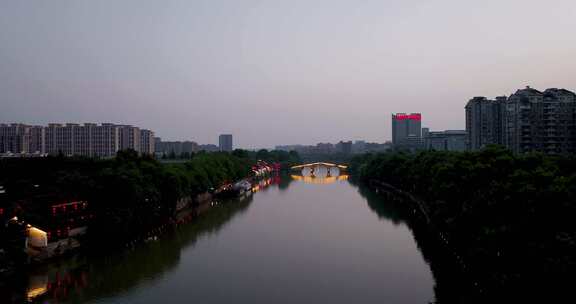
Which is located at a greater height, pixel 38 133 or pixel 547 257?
pixel 38 133

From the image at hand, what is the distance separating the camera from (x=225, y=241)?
2148 centimetres

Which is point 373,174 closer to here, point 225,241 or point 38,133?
point 225,241

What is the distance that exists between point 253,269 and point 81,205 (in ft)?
26.7

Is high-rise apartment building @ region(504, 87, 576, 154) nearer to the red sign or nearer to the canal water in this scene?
the canal water

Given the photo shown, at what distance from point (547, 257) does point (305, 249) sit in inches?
466

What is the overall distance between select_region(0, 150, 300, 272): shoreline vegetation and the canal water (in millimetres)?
1155

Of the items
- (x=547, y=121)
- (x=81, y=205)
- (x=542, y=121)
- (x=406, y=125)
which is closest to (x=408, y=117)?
(x=406, y=125)

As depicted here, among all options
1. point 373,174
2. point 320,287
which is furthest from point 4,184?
point 373,174

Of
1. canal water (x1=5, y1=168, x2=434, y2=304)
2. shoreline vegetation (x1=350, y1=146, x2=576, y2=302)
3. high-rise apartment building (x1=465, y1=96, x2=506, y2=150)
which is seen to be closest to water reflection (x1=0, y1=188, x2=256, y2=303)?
canal water (x1=5, y1=168, x2=434, y2=304)

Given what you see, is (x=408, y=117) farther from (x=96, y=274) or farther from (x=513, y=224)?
Answer: (x=513, y=224)

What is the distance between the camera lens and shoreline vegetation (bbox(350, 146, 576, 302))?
8844 mm

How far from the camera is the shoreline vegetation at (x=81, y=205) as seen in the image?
16.1 meters

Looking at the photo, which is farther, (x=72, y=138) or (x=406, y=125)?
(x=406, y=125)

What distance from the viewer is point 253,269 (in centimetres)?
1644
